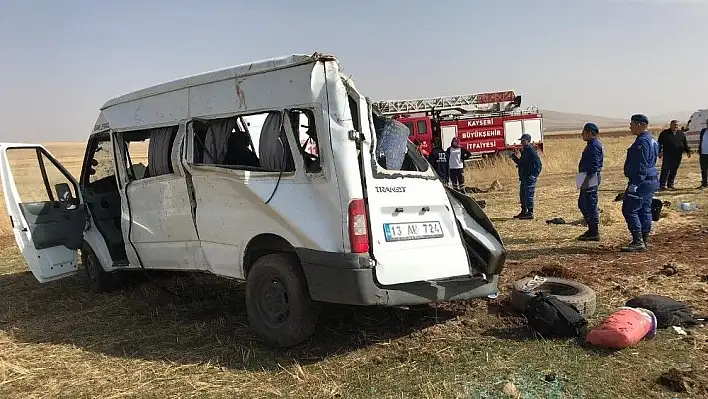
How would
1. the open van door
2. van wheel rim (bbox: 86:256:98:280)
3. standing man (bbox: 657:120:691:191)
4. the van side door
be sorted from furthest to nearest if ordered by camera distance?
standing man (bbox: 657:120:691:191) → van wheel rim (bbox: 86:256:98:280) → the open van door → the van side door

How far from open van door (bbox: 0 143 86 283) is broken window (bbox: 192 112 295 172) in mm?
2495

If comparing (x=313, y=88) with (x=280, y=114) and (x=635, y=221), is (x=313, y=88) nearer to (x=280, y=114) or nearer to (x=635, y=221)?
(x=280, y=114)

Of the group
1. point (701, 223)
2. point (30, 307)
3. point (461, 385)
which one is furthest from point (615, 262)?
point (30, 307)

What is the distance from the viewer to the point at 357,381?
4066 millimetres

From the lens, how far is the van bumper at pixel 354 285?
4.17 meters

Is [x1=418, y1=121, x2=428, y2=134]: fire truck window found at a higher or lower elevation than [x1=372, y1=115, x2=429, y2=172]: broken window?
lower

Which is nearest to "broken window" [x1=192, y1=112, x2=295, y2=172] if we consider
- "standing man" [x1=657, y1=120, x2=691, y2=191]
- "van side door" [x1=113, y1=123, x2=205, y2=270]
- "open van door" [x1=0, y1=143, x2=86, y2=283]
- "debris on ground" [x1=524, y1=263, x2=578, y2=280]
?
"van side door" [x1=113, y1=123, x2=205, y2=270]

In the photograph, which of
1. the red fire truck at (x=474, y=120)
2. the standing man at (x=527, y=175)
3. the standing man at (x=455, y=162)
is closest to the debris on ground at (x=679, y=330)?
the standing man at (x=527, y=175)

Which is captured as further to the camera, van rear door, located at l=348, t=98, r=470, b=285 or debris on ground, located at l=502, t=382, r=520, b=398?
van rear door, located at l=348, t=98, r=470, b=285

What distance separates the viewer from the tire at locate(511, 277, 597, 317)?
4945 millimetres

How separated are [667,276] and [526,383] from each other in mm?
3280

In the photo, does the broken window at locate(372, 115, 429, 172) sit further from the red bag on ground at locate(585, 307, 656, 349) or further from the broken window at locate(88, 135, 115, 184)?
the broken window at locate(88, 135, 115, 184)

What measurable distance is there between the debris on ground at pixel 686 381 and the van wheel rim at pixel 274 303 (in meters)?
2.68

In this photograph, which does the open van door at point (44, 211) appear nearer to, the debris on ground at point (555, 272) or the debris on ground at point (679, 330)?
the debris on ground at point (555, 272)
